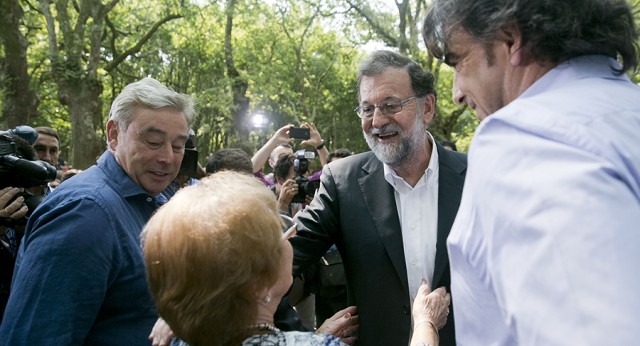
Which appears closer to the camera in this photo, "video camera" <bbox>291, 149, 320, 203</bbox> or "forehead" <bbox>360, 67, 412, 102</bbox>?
"forehead" <bbox>360, 67, 412, 102</bbox>

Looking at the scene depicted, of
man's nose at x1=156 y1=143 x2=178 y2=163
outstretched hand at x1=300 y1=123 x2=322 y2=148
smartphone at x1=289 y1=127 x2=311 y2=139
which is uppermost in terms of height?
man's nose at x1=156 y1=143 x2=178 y2=163

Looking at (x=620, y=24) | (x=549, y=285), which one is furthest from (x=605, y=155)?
(x=620, y=24)

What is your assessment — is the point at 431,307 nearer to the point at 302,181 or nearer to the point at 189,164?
the point at 189,164

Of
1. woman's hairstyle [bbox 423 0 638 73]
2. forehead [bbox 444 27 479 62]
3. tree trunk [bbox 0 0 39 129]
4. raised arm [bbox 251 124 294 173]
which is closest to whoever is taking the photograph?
woman's hairstyle [bbox 423 0 638 73]

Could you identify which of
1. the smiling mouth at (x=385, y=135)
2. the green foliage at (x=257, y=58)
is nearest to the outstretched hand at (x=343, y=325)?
the smiling mouth at (x=385, y=135)

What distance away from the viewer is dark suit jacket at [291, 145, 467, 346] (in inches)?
91.6

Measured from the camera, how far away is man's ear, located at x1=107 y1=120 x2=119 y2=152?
234cm

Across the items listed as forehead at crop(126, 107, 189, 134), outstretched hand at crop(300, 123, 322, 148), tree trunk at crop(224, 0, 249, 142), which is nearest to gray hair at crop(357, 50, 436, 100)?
forehead at crop(126, 107, 189, 134)

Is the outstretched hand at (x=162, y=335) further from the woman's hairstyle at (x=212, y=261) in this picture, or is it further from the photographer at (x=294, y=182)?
the photographer at (x=294, y=182)

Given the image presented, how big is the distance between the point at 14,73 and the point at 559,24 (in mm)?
12050

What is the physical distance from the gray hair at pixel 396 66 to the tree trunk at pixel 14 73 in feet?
32.5

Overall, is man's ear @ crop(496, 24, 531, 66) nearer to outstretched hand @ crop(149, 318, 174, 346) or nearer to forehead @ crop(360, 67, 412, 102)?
outstretched hand @ crop(149, 318, 174, 346)

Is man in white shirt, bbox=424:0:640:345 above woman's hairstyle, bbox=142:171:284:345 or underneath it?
above

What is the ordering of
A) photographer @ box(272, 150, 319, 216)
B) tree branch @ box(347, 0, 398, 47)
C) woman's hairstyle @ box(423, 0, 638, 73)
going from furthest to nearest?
1. tree branch @ box(347, 0, 398, 47)
2. photographer @ box(272, 150, 319, 216)
3. woman's hairstyle @ box(423, 0, 638, 73)
